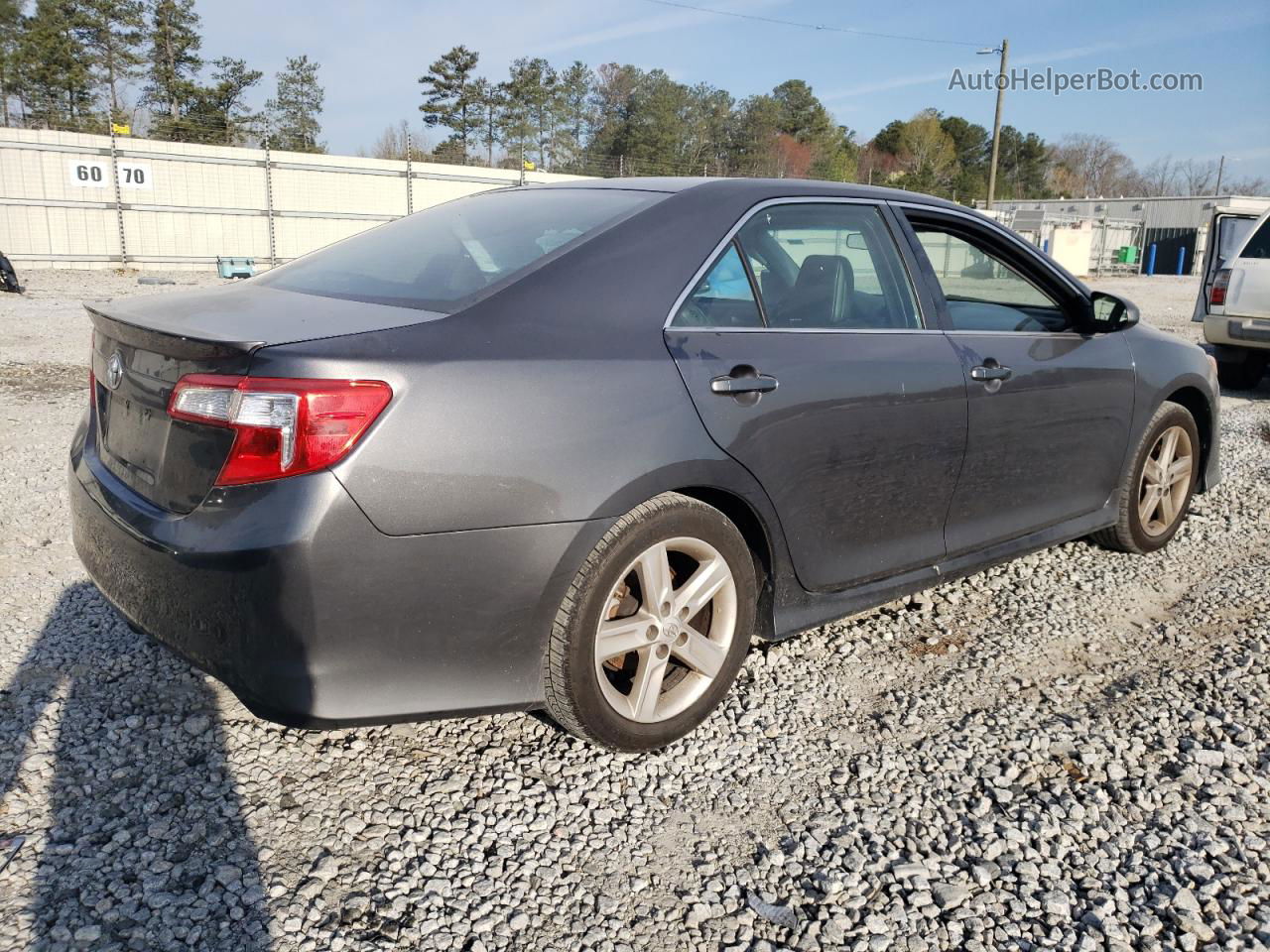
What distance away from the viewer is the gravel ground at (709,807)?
7.04ft

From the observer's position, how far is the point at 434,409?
225 cm

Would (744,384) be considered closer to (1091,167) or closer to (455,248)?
(455,248)

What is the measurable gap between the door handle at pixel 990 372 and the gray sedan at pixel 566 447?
0.04 feet

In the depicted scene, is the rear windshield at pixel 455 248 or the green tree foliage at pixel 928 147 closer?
the rear windshield at pixel 455 248

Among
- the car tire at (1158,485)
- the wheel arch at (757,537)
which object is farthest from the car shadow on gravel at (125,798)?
the car tire at (1158,485)

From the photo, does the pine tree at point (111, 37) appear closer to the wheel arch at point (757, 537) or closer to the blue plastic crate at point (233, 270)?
the blue plastic crate at point (233, 270)

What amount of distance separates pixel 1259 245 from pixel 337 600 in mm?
10220

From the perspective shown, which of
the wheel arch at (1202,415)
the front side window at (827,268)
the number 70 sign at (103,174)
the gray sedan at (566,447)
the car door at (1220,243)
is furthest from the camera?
the number 70 sign at (103,174)

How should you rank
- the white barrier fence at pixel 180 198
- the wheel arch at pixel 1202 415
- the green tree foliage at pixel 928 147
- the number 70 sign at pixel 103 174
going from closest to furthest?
the wheel arch at pixel 1202 415 < the white barrier fence at pixel 180 198 < the number 70 sign at pixel 103 174 < the green tree foliage at pixel 928 147

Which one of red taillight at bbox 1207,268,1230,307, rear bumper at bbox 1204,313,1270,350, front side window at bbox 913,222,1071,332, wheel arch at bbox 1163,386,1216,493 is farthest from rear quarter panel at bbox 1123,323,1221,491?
red taillight at bbox 1207,268,1230,307

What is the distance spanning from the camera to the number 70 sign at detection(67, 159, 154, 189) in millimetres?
21672

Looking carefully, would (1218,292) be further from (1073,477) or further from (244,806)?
(244,806)

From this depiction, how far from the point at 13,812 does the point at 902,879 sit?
2137mm

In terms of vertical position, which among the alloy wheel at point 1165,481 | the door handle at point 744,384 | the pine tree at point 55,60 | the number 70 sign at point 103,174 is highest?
the pine tree at point 55,60
